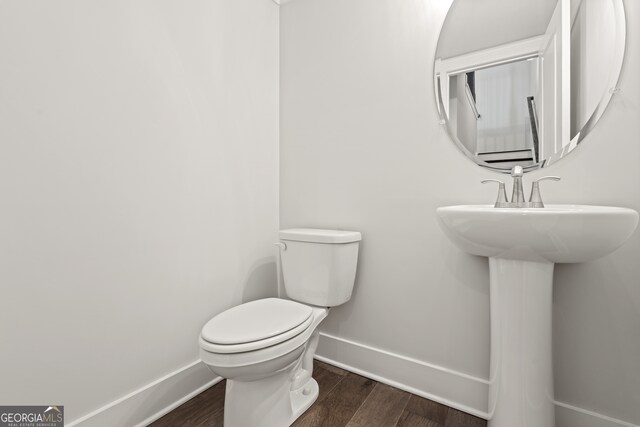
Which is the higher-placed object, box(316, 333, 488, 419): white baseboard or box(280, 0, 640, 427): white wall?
box(280, 0, 640, 427): white wall

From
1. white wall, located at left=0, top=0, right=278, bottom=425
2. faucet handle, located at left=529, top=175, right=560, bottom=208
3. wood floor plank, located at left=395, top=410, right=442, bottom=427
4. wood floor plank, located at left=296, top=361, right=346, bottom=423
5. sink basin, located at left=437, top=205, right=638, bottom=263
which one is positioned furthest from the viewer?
wood floor plank, located at left=296, top=361, right=346, bottom=423

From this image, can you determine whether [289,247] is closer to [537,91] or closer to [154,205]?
[154,205]

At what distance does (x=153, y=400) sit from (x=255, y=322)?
1.90 feet

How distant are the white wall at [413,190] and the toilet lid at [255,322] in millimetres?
505

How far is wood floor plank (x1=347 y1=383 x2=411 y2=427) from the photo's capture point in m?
1.21

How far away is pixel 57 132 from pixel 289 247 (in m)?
0.99

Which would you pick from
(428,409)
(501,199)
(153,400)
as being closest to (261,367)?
(153,400)

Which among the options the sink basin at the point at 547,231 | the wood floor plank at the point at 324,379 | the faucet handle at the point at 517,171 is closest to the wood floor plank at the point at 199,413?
the wood floor plank at the point at 324,379

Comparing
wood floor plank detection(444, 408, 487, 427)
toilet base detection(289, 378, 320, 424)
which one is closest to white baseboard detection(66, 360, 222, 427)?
toilet base detection(289, 378, 320, 424)

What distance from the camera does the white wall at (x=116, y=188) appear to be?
0.92m

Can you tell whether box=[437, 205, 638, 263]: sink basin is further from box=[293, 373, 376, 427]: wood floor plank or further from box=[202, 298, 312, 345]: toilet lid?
box=[293, 373, 376, 427]: wood floor plank

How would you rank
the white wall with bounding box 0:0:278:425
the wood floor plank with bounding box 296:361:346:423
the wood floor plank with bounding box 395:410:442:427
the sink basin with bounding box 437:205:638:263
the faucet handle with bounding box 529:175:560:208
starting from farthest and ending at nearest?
the wood floor plank with bounding box 296:361:346:423
the wood floor plank with bounding box 395:410:442:427
the faucet handle with bounding box 529:175:560:208
the white wall with bounding box 0:0:278:425
the sink basin with bounding box 437:205:638:263

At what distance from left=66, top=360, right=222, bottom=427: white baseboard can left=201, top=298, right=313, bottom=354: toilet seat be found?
41cm

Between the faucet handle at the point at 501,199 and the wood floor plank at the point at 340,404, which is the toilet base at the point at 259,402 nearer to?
the wood floor plank at the point at 340,404
